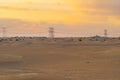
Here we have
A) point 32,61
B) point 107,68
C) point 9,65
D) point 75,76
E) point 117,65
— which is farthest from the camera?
point 32,61

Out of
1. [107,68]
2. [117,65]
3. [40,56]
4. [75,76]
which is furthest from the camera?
[40,56]

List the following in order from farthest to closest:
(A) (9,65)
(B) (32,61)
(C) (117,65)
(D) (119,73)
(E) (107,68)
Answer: (B) (32,61)
(A) (9,65)
(C) (117,65)
(E) (107,68)
(D) (119,73)

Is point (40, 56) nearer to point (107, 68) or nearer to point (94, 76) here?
point (107, 68)

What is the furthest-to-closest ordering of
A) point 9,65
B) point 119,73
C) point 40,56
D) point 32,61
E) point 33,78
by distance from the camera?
point 40,56
point 32,61
point 9,65
point 119,73
point 33,78

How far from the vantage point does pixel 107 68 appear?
90.5 feet

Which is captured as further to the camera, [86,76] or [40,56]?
[40,56]

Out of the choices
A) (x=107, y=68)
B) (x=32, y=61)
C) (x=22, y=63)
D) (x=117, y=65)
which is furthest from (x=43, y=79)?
(x=32, y=61)

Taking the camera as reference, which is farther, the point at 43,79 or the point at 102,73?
the point at 102,73

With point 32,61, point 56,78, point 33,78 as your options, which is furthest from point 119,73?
point 32,61

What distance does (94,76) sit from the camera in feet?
74.7

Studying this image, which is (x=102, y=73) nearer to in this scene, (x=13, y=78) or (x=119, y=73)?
(x=119, y=73)

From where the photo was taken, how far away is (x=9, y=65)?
1241 inches

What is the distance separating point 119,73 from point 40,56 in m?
16.3

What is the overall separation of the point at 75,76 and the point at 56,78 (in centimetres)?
188
